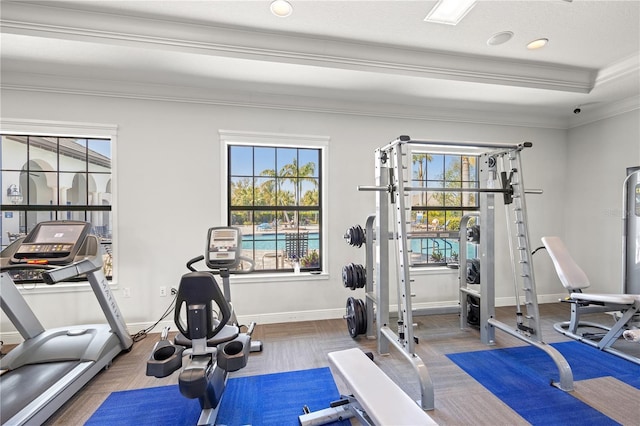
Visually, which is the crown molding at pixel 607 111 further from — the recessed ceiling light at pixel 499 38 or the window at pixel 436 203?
the recessed ceiling light at pixel 499 38

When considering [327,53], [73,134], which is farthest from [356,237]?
[73,134]

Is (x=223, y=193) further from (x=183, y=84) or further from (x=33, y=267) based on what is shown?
(x=33, y=267)

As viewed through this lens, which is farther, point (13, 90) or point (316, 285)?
point (316, 285)

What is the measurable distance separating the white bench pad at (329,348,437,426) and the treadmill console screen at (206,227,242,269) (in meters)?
1.24

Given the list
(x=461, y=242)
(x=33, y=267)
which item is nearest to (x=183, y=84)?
(x=33, y=267)

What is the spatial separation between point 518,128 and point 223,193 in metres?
4.31

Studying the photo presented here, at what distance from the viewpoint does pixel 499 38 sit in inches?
102

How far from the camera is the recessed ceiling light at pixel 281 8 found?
2.17 m

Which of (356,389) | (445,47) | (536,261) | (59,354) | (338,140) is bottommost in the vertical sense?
(59,354)

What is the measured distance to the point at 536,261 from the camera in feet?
13.9

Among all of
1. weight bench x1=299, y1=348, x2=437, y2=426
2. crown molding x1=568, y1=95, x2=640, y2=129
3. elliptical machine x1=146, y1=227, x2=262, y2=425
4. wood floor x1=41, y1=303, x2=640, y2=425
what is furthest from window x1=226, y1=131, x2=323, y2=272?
crown molding x1=568, y1=95, x2=640, y2=129

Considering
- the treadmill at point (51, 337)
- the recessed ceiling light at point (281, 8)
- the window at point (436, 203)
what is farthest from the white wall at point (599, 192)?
the treadmill at point (51, 337)

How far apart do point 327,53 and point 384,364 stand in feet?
9.67

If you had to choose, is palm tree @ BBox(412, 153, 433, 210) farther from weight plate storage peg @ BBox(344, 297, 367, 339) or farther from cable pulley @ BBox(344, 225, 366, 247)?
weight plate storage peg @ BBox(344, 297, 367, 339)
